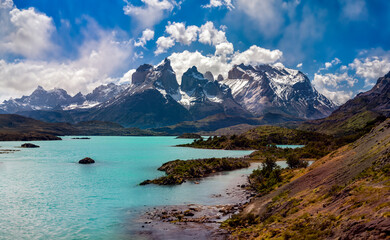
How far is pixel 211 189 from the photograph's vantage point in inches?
2640

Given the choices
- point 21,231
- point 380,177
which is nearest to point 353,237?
point 380,177

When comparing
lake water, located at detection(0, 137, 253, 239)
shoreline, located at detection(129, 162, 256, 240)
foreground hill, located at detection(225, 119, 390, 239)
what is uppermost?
A: foreground hill, located at detection(225, 119, 390, 239)

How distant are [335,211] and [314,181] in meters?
16.8

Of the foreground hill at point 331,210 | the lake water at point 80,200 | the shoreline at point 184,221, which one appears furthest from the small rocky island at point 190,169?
the foreground hill at point 331,210

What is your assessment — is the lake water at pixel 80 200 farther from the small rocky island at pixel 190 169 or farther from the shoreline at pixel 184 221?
the small rocky island at pixel 190 169

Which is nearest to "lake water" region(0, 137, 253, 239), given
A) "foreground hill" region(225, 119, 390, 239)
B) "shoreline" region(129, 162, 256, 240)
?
"shoreline" region(129, 162, 256, 240)

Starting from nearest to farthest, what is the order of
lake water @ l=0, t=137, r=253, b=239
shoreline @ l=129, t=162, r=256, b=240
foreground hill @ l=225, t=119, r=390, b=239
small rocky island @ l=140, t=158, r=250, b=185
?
foreground hill @ l=225, t=119, r=390, b=239, shoreline @ l=129, t=162, r=256, b=240, lake water @ l=0, t=137, r=253, b=239, small rocky island @ l=140, t=158, r=250, b=185

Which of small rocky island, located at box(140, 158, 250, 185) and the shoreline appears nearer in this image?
the shoreline

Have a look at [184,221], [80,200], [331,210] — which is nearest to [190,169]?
[80,200]

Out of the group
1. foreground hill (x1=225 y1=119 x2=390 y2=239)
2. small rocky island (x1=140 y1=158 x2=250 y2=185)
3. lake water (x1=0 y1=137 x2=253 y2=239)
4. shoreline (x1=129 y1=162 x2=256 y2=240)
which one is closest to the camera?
foreground hill (x1=225 y1=119 x2=390 y2=239)

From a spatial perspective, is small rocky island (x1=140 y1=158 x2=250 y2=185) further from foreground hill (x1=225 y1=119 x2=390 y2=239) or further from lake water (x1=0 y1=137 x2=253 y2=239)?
foreground hill (x1=225 y1=119 x2=390 y2=239)

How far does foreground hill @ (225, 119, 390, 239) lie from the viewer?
2206cm

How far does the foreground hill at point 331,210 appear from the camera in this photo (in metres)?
22.1

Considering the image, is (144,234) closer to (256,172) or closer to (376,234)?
(376,234)
